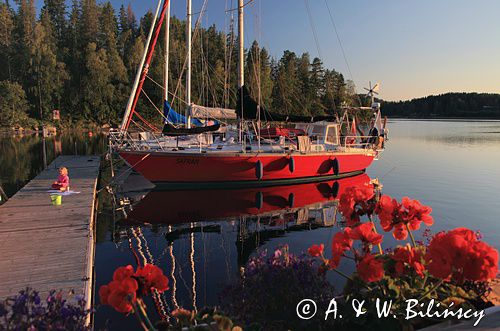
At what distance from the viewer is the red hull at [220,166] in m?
15.6

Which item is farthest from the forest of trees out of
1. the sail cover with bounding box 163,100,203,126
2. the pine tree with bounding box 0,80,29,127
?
the sail cover with bounding box 163,100,203,126

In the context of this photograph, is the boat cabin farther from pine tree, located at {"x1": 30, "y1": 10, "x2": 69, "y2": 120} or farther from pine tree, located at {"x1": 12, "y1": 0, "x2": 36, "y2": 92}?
pine tree, located at {"x1": 12, "y1": 0, "x2": 36, "y2": 92}

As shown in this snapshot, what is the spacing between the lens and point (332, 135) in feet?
64.9

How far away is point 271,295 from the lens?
375 centimetres

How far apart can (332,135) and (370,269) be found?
17.1 m

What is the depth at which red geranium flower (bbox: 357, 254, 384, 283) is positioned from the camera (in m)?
3.13

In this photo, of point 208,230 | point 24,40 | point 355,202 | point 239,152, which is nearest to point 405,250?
point 355,202

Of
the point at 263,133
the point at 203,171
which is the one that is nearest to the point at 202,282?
the point at 203,171

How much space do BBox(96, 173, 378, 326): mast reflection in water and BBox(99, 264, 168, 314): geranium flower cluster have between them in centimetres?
291

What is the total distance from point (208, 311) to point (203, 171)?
1279cm

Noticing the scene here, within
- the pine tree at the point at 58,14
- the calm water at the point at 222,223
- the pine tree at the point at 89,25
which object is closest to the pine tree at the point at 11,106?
the pine tree at the point at 89,25

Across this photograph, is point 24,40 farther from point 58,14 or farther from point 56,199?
point 56,199

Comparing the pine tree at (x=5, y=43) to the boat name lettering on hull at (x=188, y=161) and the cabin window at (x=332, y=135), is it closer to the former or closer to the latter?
the boat name lettering on hull at (x=188, y=161)

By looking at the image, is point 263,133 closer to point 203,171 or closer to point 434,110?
point 203,171
